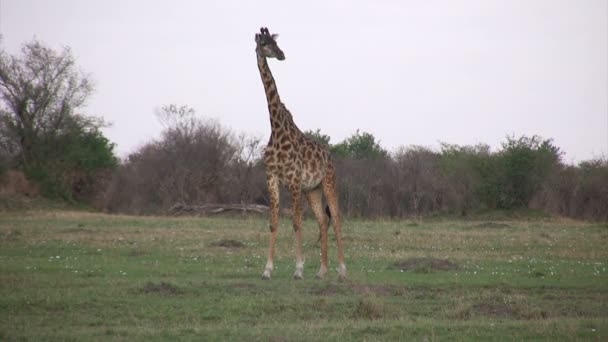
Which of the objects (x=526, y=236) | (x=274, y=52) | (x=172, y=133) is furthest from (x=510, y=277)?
(x=172, y=133)

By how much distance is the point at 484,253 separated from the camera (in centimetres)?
2103

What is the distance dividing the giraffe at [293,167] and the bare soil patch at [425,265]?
163 centimetres

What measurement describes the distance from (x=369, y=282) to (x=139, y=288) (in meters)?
4.24

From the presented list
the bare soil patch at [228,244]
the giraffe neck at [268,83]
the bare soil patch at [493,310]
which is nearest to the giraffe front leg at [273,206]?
the giraffe neck at [268,83]

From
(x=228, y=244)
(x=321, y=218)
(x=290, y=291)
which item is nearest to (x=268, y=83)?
(x=321, y=218)

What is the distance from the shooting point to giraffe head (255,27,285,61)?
55.5ft

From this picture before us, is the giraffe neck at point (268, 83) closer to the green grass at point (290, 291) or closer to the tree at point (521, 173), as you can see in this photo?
the green grass at point (290, 291)

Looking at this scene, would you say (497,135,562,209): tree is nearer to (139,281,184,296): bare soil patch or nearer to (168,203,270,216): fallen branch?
(168,203,270,216): fallen branch

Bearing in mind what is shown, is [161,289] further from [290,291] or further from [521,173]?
[521,173]

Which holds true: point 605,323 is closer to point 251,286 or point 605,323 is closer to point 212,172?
point 251,286

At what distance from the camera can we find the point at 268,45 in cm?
1697

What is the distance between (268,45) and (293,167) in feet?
8.51

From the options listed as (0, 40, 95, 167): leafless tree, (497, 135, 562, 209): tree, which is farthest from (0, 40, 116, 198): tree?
(497, 135, 562, 209): tree

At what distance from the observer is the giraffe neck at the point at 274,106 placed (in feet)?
56.3
